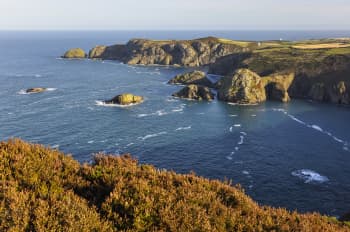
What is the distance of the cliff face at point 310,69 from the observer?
11814 cm

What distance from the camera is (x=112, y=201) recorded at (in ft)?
36.2

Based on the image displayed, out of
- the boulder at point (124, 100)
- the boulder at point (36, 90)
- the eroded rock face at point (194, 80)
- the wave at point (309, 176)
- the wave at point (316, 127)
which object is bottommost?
the wave at point (309, 176)

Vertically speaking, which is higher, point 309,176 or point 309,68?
point 309,68

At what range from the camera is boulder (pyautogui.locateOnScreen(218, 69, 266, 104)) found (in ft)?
381

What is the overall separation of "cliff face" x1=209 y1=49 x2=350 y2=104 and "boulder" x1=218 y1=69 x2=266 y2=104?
15691 mm

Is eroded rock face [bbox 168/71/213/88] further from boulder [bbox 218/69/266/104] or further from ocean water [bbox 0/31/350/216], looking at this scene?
ocean water [bbox 0/31/350/216]

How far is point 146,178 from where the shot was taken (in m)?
13.9

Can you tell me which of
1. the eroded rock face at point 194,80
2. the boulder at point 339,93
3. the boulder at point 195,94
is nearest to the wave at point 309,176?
the boulder at point 195,94

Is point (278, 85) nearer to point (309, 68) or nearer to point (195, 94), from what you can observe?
point (309, 68)

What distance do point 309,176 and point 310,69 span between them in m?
85.8

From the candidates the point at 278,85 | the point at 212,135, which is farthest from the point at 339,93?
the point at 212,135

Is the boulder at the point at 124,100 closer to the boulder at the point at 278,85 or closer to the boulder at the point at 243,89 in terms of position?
the boulder at the point at 243,89

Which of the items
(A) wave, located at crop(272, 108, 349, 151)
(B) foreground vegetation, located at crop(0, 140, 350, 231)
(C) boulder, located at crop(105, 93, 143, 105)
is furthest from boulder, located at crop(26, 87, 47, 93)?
(B) foreground vegetation, located at crop(0, 140, 350, 231)

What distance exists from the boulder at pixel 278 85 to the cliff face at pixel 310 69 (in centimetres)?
220
